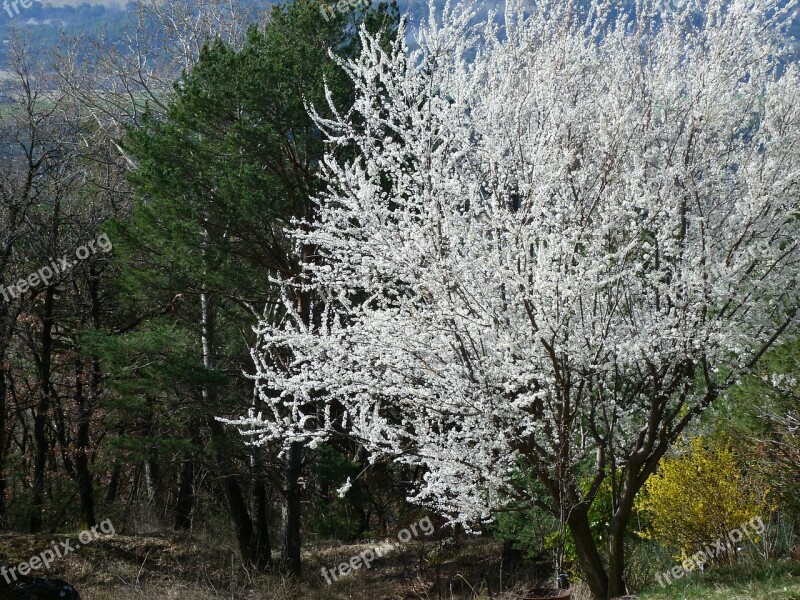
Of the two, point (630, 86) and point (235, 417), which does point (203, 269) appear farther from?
point (630, 86)

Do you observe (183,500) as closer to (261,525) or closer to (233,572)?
(261,525)

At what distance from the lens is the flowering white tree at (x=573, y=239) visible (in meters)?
5.16

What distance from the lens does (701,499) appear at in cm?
753

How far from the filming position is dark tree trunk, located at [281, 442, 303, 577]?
36.9 ft

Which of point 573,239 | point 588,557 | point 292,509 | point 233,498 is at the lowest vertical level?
point 588,557

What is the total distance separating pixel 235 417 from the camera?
1148 cm

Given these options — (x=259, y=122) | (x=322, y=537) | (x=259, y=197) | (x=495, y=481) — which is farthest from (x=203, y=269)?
(x=322, y=537)

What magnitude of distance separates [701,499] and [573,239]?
4.14 meters

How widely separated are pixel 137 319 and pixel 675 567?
10.5 metres

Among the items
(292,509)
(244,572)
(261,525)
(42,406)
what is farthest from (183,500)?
(292,509)

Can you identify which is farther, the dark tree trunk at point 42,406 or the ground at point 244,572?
the dark tree trunk at point 42,406

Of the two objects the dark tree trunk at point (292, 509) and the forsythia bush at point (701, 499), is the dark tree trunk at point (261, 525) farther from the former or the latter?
the forsythia bush at point (701, 499)

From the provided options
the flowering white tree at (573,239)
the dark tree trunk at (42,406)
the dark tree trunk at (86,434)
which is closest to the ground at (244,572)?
the dark tree trunk at (86,434)

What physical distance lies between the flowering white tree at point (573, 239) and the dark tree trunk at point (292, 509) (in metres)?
5.39
